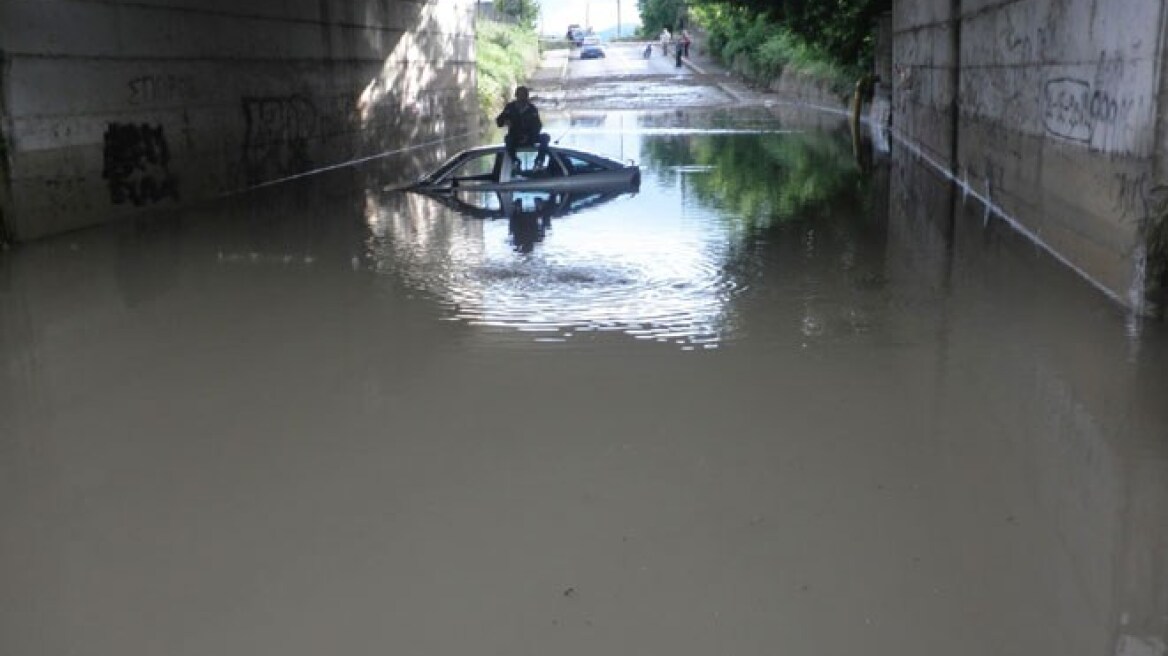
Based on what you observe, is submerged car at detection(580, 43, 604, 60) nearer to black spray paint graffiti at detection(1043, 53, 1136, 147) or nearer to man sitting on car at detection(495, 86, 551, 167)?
man sitting on car at detection(495, 86, 551, 167)

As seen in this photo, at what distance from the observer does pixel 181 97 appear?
17.4 metres

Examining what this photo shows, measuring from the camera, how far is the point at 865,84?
34.6 metres

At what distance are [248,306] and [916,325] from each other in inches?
227

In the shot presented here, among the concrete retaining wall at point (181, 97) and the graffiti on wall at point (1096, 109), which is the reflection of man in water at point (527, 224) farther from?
the graffiti on wall at point (1096, 109)

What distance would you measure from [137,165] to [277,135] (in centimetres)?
567

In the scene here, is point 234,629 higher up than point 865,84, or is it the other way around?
point 865,84

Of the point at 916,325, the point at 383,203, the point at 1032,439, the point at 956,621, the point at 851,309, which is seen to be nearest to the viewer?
the point at 956,621

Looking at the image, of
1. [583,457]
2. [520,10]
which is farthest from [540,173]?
[520,10]

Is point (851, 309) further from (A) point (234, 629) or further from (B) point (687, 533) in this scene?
(A) point (234, 629)

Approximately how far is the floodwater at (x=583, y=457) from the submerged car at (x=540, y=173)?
17.4ft

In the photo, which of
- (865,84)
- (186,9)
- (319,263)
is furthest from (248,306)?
(865,84)

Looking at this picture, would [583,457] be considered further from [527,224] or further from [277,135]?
[277,135]

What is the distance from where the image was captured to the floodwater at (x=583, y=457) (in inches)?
170

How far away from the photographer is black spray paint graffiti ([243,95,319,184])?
20.2 metres
